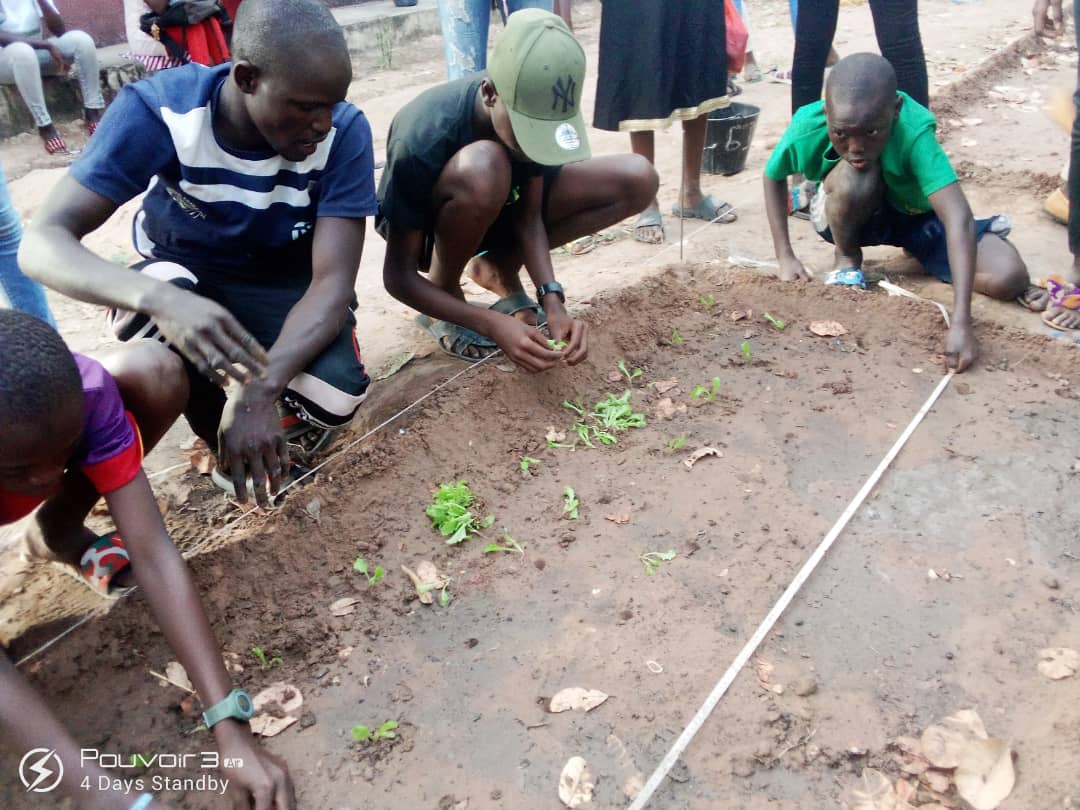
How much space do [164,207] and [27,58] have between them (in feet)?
15.6

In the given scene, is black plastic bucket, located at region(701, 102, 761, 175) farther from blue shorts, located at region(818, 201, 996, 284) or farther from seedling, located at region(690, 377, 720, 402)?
seedling, located at region(690, 377, 720, 402)

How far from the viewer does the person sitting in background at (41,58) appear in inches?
232

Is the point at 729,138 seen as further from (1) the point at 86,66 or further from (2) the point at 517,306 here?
(1) the point at 86,66

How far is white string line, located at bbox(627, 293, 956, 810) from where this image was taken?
5.49ft

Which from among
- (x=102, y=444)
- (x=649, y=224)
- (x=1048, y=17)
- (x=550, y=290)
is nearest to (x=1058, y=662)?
(x=550, y=290)

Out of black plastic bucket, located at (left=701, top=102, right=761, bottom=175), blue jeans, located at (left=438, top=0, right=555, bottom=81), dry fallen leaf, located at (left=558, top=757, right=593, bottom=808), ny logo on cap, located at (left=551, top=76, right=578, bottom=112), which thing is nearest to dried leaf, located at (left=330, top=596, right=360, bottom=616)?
dry fallen leaf, located at (left=558, top=757, right=593, bottom=808)

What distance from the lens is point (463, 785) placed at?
1.70 m

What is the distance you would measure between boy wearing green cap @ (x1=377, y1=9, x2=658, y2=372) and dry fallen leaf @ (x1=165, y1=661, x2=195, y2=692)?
1.30 metres

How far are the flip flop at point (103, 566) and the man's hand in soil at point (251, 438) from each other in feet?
1.17

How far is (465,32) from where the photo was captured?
3.65m

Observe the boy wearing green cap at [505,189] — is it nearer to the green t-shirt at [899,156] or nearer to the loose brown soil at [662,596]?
the loose brown soil at [662,596]

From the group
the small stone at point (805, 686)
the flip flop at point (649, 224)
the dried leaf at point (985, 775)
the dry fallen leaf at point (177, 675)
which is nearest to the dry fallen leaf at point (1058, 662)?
the dried leaf at point (985, 775)

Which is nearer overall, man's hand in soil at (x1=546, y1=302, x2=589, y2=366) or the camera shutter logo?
the camera shutter logo

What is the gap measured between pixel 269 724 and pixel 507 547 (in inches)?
29.4
